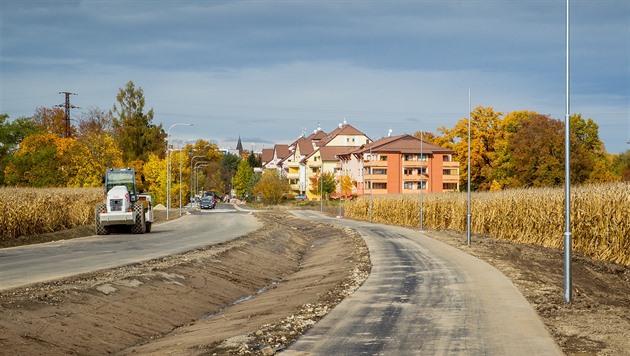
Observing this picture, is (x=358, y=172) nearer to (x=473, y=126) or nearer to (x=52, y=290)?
(x=473, y=126)

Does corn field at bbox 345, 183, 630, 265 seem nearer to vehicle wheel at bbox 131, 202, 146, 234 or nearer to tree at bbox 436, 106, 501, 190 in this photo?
vehicle wheel at bbox 131, 202, 146, 234

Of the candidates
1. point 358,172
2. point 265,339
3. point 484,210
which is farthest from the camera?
point 358,172

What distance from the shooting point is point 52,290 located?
55.6 feet

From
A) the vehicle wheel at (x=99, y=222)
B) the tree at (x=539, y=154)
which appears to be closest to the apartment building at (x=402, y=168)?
the tree at (x=539, y=154)

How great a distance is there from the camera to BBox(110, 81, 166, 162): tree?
104438 mm

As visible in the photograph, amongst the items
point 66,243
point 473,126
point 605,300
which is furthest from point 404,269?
point 473,126

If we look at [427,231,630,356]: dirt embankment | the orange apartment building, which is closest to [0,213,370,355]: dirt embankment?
[427,231,630,356]: dirt embankment

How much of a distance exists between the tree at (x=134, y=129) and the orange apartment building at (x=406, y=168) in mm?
32132

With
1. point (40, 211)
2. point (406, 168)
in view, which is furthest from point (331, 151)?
point (40, 211)

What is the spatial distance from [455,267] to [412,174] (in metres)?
92.5

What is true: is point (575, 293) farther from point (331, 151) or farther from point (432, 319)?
point (331, 151)

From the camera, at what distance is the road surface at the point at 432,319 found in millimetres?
11383

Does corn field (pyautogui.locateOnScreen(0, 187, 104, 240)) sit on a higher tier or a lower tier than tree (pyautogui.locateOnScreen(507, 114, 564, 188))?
lower

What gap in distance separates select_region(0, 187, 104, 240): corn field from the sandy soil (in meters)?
11.0
